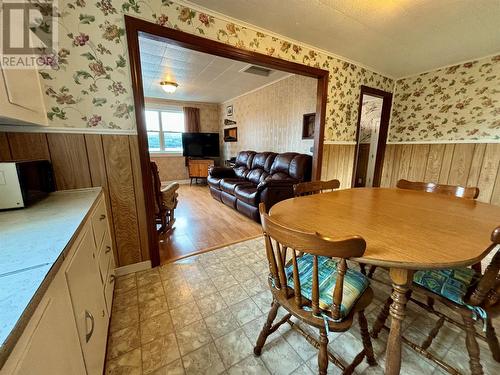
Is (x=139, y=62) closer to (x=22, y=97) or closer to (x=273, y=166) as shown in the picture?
(x=22, y=97)

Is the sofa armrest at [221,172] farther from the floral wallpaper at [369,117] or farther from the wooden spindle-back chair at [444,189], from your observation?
the wooden spindle-back chair at [444,189]

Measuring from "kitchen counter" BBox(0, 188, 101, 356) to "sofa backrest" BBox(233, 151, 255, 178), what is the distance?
3.42 meters

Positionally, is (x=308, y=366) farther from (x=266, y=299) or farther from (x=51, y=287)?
(x=51, y=287)

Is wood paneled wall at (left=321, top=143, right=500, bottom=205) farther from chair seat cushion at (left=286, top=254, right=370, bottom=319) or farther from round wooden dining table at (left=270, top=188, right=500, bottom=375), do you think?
chair seat cushion at (left=286, top=254, right=370, bottom=319)

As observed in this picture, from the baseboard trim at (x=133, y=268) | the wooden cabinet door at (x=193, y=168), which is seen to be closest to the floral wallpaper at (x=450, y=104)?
the baseboard trim at (x=133, y=268)

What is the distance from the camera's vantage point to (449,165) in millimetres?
3246

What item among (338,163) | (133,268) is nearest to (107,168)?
(133,268)

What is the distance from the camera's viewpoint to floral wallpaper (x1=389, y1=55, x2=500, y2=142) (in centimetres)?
281

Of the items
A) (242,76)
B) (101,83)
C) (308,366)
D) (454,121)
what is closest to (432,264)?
(308,366)

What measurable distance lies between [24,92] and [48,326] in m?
1.33

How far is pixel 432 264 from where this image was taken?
2.31ft

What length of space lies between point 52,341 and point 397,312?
117 centimetres

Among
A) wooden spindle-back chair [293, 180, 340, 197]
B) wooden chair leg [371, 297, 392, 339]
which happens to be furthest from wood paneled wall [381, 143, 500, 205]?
wooden chair leg [371, 297, 392, 339]

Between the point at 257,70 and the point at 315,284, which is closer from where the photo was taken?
the point at 315,284
